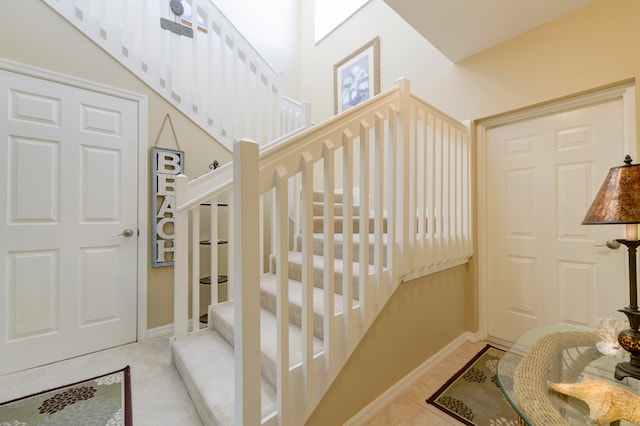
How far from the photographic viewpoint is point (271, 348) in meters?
1.30

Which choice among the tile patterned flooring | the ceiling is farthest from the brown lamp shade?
the ceiling

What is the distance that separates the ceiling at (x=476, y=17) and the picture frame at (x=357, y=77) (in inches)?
42.9

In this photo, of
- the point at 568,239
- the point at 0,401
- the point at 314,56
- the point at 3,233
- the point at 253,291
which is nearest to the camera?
the point at 253,291

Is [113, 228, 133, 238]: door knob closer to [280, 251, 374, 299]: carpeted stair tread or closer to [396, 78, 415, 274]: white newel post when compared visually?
[280, 251, 374, 299]: carpeted stair tread

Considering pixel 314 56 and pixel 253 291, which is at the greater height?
pixel 314 56

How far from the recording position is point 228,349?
5.41 ft

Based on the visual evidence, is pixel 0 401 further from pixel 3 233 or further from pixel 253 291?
pixel 253 291

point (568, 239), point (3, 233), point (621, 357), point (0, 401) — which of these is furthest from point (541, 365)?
point (3, 233)

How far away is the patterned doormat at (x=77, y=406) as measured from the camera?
136 centimetres

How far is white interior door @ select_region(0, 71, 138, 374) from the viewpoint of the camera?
1839 mm

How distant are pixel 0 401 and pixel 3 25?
242cm

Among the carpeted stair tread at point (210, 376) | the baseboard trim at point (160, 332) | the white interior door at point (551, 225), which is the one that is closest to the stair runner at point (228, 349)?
the carpeted stair tread at point (210, 376)

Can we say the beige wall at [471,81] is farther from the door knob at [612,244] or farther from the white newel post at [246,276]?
the door knob at [612,244]

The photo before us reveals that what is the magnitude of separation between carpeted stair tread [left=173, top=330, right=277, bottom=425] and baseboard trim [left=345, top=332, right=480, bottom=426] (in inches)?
22.0
